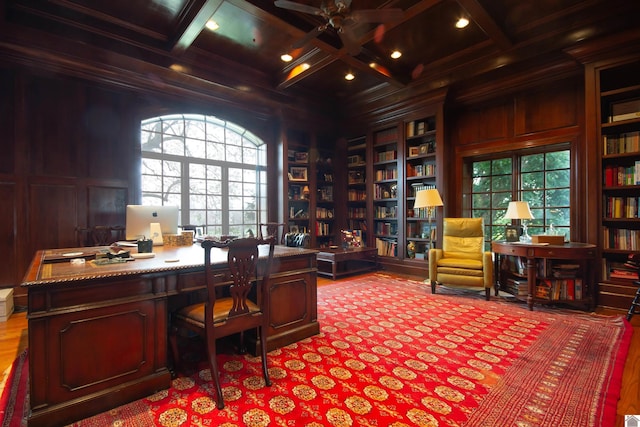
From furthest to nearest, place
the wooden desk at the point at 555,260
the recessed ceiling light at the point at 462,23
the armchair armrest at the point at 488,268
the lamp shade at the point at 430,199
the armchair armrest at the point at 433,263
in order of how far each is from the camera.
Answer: the lamp shade at the point at 430,199
the armchair armrest at the point at 433,263
the armchair armrest at the point at 488,268
the recessed ceiling light at the point at 462,23
the wooden desk at the point at 555,260

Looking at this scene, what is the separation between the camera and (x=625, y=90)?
3439 millimetres

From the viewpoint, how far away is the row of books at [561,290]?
340 cm

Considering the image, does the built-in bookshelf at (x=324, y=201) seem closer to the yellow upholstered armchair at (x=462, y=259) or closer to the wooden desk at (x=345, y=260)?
the wooden desk at (x=345, y=260)

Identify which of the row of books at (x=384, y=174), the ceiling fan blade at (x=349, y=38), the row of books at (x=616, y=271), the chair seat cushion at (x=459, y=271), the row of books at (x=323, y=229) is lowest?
the chair seat cushion at (x=459, y=271)

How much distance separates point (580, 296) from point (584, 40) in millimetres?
2950

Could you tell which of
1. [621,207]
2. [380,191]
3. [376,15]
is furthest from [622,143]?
[380,191]

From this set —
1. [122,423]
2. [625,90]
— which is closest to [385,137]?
[625,90]

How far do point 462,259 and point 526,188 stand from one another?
1583mm

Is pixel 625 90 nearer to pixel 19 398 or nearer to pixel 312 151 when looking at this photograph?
pixel 312 151

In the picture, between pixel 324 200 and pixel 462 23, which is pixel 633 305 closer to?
pixel 462 23

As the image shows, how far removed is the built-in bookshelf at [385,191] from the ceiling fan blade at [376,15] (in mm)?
2961

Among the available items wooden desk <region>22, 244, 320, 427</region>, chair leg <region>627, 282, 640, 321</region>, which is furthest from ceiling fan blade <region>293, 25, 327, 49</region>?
chair leg <region>627, 282, 640, 321</region>

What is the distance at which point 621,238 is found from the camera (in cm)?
354

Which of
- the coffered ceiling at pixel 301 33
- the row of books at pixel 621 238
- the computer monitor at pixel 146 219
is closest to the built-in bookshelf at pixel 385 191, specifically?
the coffered ceiling at pixel 301 33
